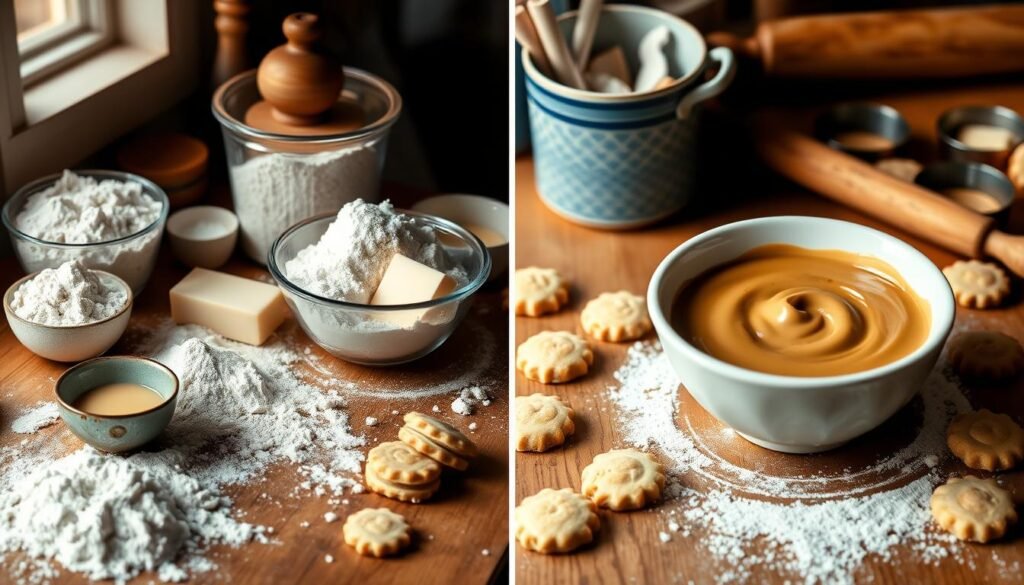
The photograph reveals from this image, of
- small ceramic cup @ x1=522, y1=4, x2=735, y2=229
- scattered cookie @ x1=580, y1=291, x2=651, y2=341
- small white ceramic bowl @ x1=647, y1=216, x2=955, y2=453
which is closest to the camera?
small white ceramic bowl @ x1=647, y1=216, x2=955, y2=453

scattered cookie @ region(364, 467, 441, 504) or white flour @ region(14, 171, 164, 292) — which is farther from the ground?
white flour @ region(14, 171, 164, 292)

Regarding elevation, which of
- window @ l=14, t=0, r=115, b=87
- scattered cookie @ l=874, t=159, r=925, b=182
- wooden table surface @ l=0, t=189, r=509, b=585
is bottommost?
wooden table surface @ l=0, t=189, r=509, b=585

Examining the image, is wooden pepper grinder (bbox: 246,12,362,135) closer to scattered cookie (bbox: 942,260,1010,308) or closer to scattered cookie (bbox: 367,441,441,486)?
scattered cookie (bbox: 367,441,441,486)

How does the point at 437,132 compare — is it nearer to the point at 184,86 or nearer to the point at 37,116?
the point at 184,86

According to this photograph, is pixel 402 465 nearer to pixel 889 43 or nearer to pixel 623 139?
pixel 623 139

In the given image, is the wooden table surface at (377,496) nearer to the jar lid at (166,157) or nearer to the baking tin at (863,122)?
the jar lid at (166,157)

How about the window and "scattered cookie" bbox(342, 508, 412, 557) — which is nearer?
"scattered cookie" bbox(342, 508, 412, 557)

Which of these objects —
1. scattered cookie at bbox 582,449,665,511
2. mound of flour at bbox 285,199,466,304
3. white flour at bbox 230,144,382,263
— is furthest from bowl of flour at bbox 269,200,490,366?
scattered cookie at bbox 582,449,665,511

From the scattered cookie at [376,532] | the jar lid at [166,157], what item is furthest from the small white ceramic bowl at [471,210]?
the scattered cookie at [376,532]
